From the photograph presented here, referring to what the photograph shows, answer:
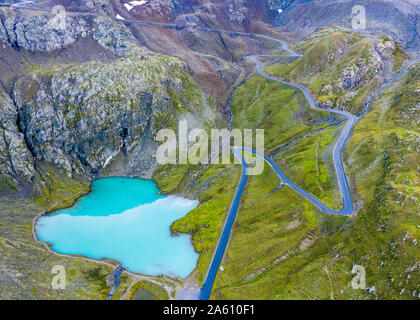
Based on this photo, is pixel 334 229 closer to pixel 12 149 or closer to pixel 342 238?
pixel 342 238

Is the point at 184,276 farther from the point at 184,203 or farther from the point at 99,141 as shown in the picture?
the point at 99,141

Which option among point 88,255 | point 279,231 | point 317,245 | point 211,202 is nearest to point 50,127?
point 88,255

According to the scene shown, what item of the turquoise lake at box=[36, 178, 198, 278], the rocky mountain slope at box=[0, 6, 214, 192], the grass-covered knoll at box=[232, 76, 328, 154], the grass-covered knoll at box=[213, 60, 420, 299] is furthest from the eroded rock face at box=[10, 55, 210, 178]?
the grass-covered knoll at box=[213, 60, 420, 299]

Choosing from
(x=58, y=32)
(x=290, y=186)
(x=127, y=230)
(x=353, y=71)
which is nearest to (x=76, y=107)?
(x=58, y=32)

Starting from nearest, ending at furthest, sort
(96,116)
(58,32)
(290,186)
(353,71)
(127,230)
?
(127,230) → (290,186) → (96,116) → (353,71) → (58,32)

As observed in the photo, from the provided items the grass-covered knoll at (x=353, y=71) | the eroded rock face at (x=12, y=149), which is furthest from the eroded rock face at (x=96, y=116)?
the grass-covered knoll at (x=353, y=71)

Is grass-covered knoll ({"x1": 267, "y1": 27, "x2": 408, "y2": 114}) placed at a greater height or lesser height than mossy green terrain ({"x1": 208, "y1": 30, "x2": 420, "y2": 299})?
greater

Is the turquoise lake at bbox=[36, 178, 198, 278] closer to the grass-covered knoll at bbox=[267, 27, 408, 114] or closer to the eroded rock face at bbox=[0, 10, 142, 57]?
the eroded rock face at bbox=[0, 10, 142, 57]

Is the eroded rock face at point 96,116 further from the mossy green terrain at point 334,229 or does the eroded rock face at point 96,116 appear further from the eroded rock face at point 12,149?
the mossy green terrain at point 334,229
